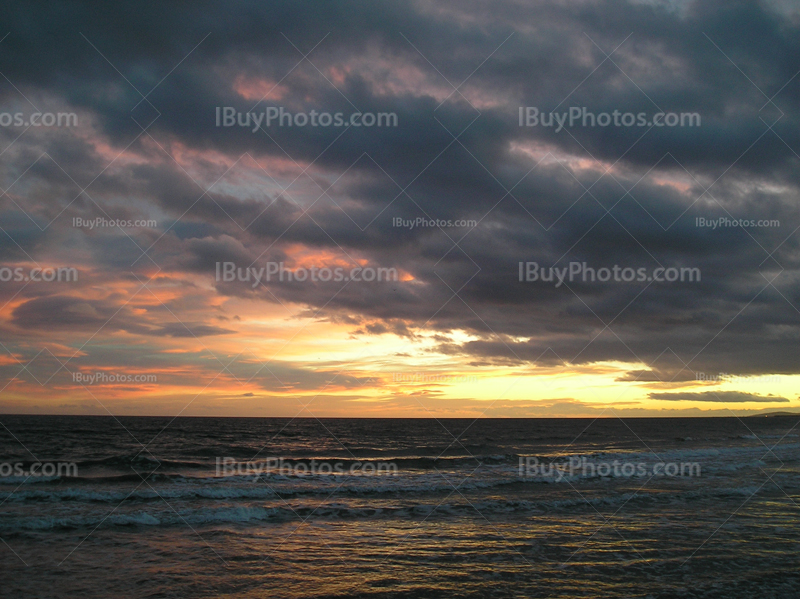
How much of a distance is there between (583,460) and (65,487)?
29.4 meters

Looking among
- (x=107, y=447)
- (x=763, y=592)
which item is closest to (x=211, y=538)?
(x=763, y=592)

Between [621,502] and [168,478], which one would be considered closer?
[621,502]

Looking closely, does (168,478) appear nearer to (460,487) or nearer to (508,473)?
(460,487)

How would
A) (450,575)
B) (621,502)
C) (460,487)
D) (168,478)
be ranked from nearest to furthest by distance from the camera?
(450,575), (621,502), (460,487), (168,478)

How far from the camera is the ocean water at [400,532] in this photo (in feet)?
32.0

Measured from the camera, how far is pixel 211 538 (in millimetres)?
13336

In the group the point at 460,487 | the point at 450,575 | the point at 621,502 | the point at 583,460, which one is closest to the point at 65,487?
the point at 460,487

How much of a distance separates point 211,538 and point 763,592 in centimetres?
1291

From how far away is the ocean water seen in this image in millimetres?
9742

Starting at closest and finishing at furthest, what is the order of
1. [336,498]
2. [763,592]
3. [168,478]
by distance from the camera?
1. [763,592]
2. [336,498]
3. [168,478]

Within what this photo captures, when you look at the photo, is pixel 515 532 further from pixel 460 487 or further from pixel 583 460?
pixel 583 460

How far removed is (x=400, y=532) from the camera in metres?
14.1

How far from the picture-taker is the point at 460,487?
21.8m

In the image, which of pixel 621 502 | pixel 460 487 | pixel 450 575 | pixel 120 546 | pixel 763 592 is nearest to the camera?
pixel 763 592
